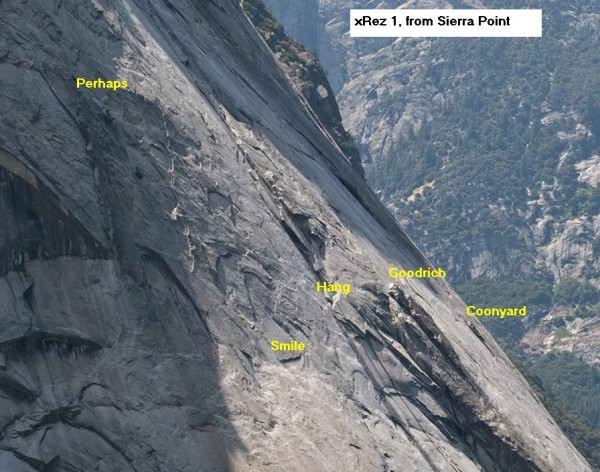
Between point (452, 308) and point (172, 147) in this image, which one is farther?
point (452, 308)

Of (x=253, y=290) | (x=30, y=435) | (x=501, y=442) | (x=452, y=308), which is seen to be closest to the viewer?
(x=30, y=435)

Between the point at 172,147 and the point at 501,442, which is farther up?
the point at 172,147

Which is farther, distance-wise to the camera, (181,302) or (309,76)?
(309,76)

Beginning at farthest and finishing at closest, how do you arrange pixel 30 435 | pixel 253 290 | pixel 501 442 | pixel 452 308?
pixel 452 308, pixel 501 442, pixel 253 290, pixel 30 435

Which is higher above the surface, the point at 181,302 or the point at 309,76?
the point at 309,76

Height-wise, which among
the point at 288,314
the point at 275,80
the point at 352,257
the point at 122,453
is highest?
the point at 275,80

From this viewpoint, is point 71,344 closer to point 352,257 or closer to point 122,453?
Answer: point 122,453

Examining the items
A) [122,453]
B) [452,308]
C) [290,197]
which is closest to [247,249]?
[290,197]

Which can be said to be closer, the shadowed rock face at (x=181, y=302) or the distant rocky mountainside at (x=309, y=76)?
the shadowed rock face at (x=181, y=302)
